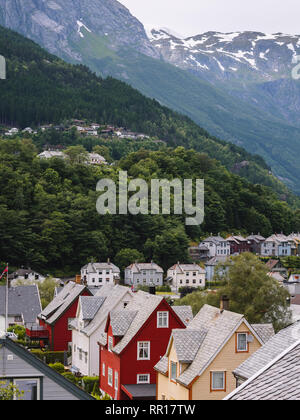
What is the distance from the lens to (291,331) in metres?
16.5

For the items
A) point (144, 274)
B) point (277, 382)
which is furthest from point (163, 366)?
point (144, 274)

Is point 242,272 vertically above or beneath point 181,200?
beneath

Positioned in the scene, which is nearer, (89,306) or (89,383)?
(89,383)

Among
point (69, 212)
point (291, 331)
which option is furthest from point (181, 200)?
point (291, 331)

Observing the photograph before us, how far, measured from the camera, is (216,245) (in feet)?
525

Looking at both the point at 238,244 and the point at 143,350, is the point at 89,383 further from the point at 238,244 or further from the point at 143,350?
the point at 238,244

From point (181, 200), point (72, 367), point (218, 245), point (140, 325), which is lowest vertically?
point (72, 367)

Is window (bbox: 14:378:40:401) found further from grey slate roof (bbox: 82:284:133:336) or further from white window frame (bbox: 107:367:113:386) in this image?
grey slate roof (bbox: 82:284:133:336)

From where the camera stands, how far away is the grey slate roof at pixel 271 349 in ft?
53.0

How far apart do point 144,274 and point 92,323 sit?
85.7 meters
